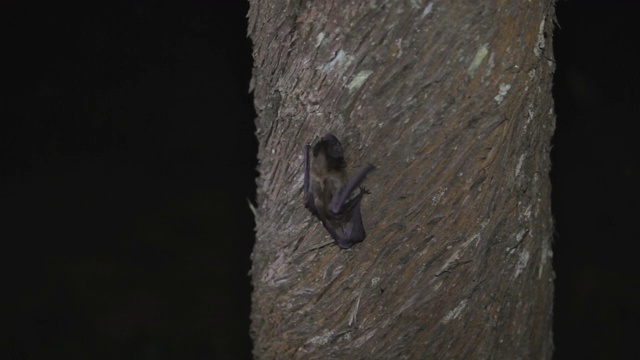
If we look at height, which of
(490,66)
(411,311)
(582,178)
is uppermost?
(490,66)

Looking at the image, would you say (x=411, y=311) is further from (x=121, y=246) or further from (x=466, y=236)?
(x=121, y=246)

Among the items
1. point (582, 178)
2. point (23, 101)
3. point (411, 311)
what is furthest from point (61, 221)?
point (411, 311)

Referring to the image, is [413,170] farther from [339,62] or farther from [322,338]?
[322,338]

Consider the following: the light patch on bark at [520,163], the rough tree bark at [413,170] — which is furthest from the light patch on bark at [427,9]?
the light patch on bark at [520,163]

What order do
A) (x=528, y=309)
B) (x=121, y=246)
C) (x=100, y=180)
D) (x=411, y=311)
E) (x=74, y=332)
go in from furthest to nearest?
(x=100, y=180) < (x=121, y=246) < (x=74, y=332) < (x=528, y=309) < (x=411, y=311)

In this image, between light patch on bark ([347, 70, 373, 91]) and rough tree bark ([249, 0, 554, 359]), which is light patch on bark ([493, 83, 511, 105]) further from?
light patch on bark ([347, 70, 373, 91])

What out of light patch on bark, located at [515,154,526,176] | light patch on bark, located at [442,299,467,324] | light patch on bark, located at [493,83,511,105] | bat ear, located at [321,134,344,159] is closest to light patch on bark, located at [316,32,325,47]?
bat ear, located at [321,134,344,159]

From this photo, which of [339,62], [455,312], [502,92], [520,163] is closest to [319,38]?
[339,62]
